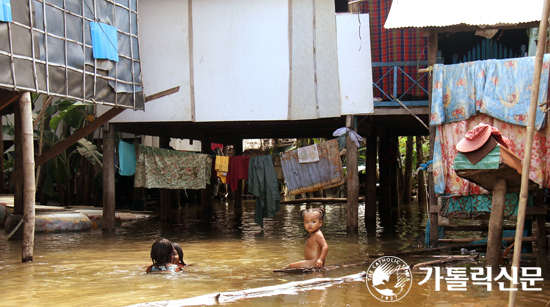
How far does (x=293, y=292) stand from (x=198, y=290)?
109 cm

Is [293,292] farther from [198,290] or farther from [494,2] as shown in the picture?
[494,2]

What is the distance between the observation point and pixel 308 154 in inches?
449

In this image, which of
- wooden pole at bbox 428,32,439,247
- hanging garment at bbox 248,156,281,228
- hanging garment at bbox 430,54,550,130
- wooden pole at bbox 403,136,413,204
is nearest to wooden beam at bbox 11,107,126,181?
hanging garment at bbox 248,156,281,228

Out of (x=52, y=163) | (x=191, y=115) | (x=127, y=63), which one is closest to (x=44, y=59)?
(x=127, y=63)

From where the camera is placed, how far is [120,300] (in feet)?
17.4

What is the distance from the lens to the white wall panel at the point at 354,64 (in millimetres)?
10648

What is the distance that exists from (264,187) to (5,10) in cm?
665

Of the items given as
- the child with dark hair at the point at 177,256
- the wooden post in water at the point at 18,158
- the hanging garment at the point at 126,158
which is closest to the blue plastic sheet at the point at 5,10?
the child with dark hair at the point at 177,256

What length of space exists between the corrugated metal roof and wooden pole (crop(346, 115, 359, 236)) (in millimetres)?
2890

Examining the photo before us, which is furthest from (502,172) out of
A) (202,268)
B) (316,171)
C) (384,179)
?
(384,179)

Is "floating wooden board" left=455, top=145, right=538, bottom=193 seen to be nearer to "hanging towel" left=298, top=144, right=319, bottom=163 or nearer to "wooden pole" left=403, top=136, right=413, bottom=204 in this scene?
"hanging towel" left=298, top=144, right=319, bottom=163

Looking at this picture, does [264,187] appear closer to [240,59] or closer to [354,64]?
[240,59]

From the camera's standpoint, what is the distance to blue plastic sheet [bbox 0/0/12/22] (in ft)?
23.2

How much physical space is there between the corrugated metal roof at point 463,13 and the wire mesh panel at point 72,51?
194 inches
